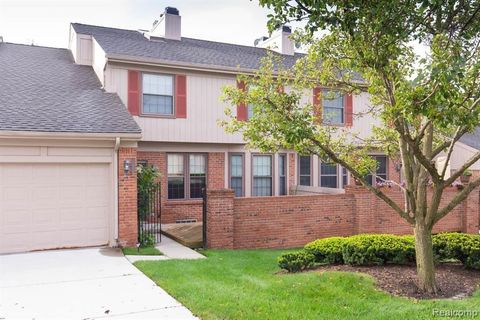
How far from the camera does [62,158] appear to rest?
9.89 meters

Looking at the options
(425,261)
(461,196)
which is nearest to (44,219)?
(425,261)

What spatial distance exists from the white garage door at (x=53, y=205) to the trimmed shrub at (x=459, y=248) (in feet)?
24.2

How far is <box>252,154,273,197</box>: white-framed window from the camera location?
16109 mm

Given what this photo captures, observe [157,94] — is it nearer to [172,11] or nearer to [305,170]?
[172,11]

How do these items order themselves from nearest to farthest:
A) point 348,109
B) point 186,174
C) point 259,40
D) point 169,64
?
point 169,64
point 186,174
point 348,109
point 259,40

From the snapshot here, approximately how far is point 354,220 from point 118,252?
7115 mm

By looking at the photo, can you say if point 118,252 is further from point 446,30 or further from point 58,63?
point 58,63

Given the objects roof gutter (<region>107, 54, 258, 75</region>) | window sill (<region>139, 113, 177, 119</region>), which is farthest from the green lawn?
roof gutter (<region>107, 54, 258, 75</region>)

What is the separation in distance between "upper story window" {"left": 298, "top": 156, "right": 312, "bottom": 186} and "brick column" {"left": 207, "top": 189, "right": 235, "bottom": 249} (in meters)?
6.51

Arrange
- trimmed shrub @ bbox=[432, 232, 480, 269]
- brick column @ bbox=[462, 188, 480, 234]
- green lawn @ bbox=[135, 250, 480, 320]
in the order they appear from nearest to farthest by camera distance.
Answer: green lawn @ bbox=[135, 250, 480, 320]
trimmed shrub @ bbox=[432, 232, 480, 269]
brick column @ bbox=[462, 188, 480, 234]

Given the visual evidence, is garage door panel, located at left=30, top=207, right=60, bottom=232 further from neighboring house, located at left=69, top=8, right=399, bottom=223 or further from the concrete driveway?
neighboring house, located at left=69, top=8, right=399, bottom=223

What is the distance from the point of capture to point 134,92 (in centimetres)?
1349

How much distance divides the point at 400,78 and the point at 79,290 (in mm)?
5867

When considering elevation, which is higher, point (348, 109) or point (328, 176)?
point (348, 109)
